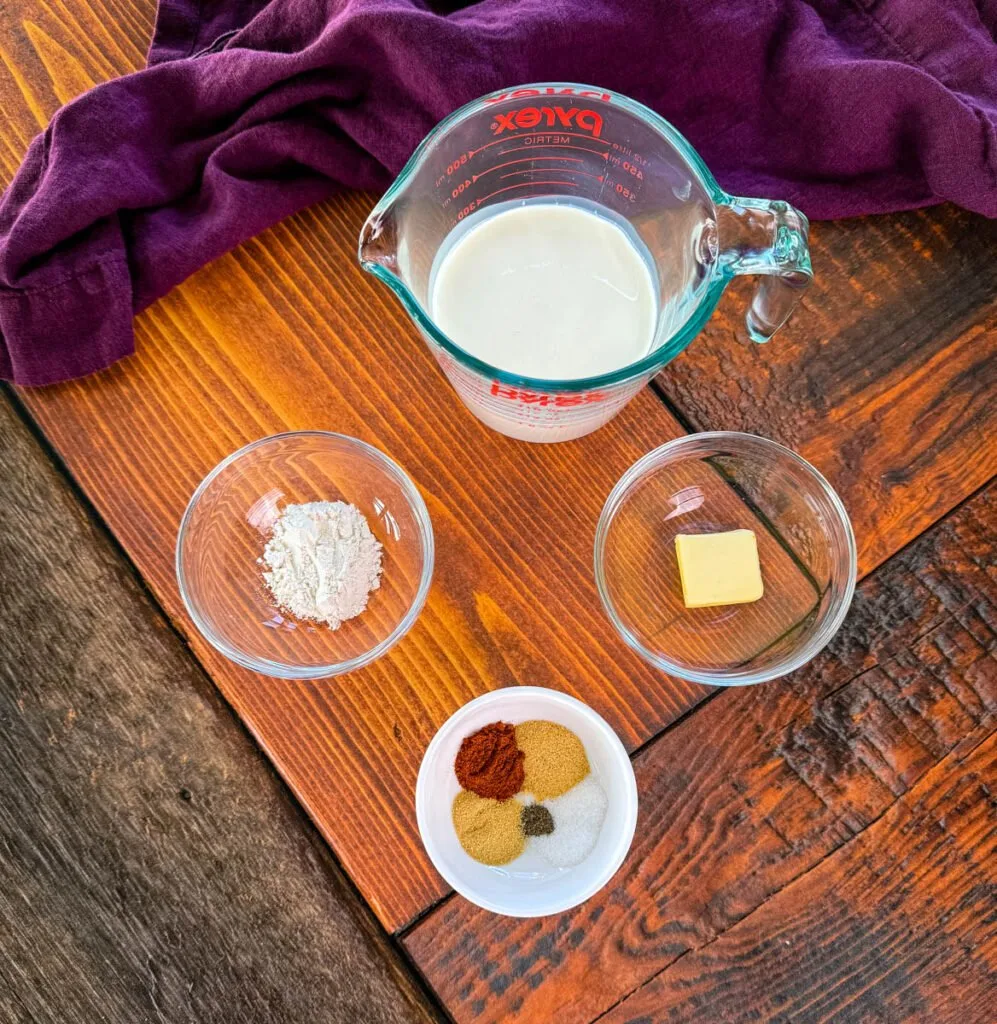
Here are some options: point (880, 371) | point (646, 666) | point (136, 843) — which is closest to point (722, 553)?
point (646, 666)

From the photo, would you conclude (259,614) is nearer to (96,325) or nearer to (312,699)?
(312,699)

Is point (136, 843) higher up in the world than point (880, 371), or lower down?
lower down

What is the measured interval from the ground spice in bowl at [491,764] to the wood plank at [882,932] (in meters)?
0.23

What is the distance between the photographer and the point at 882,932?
792 mm

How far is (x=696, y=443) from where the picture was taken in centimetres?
81

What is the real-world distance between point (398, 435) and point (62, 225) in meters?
0.34

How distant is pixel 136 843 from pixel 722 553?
0.58m

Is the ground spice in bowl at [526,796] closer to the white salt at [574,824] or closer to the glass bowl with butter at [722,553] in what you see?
the white salt at [574,824]

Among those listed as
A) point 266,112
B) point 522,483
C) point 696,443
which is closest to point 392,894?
point 522,483

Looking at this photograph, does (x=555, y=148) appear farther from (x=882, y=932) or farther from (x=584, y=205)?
(x=882, y=932)

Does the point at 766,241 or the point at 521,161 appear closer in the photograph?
the point at 766,241

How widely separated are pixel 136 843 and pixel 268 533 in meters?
0.30

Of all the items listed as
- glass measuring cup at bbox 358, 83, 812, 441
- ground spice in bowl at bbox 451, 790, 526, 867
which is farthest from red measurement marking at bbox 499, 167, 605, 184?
ground spice in bowl at bbox 451, 790, 526, 867

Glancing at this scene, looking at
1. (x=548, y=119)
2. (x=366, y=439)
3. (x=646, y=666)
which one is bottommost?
(x=646, y=666)
